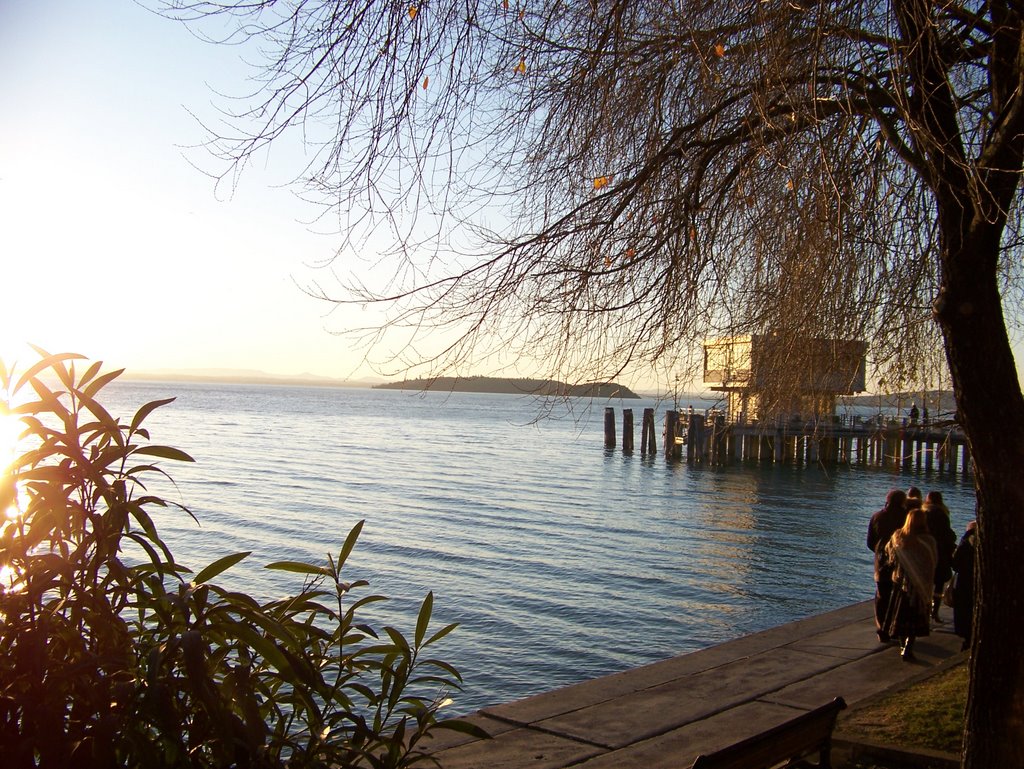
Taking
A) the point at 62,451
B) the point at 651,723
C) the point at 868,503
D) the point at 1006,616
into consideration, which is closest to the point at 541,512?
the point at 868,503

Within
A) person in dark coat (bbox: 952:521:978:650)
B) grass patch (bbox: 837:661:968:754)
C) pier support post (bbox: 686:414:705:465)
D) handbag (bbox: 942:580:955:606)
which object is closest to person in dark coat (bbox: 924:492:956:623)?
person in dark coat (bbox: 952:521:978:650)

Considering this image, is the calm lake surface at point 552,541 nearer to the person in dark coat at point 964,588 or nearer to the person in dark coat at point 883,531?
the person in dark coat at point 883,531

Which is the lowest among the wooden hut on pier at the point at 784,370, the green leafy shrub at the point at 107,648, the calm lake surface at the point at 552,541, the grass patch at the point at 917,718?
the calm lake surface at the point at 552,541

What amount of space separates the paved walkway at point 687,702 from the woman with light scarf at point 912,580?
0.86 ft

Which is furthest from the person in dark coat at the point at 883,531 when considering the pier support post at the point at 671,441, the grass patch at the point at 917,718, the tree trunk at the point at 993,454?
the pier support post at the point at 671,441

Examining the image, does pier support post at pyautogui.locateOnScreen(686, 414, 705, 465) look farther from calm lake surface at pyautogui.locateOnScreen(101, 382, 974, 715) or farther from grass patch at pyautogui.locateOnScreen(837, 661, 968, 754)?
grass patch at pyautogui.locateOnScreen(837, 661, 968, 754)

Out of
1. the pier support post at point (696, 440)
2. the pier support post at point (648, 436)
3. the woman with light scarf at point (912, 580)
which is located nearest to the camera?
the woman with light scarf at point (912, 580)

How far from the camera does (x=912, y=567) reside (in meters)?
8.93

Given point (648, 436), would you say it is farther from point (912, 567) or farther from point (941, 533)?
point (912, 567)

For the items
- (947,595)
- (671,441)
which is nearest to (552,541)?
(947,595)

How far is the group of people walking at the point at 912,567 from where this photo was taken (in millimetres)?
8867

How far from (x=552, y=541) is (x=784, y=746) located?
19.8m

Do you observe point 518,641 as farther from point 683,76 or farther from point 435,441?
point 435,441

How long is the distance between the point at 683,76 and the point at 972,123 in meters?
2.00
